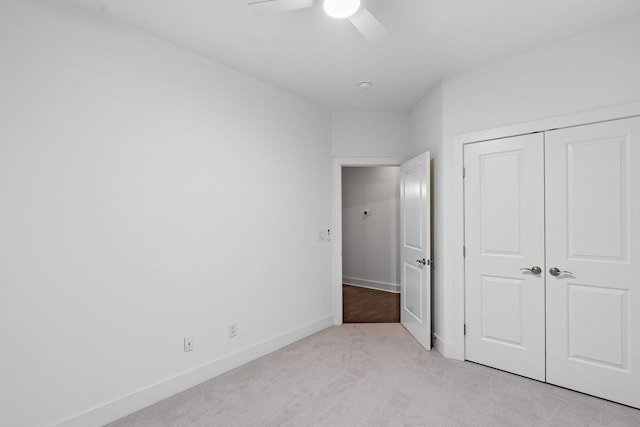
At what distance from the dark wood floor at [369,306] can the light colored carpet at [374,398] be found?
1.20 meters

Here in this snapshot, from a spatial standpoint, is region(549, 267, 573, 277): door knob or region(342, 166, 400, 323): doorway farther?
region(342, 166, 400, 323): doorway

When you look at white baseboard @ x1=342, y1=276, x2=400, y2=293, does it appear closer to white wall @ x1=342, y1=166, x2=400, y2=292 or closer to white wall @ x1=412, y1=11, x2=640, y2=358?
white wall @ x1=342, y1=166, x2=400, y2=292

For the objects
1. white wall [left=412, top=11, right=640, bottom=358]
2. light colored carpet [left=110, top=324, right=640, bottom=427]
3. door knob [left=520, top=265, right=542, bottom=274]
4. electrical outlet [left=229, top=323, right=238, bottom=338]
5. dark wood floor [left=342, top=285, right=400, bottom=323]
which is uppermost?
white wall [left=412, top=11, right=640, bottom=358]

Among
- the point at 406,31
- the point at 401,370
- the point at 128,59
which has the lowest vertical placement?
the point at 401,370

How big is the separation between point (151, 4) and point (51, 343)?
213 centimetres

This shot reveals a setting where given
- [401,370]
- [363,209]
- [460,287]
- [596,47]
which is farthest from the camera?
[363,209]

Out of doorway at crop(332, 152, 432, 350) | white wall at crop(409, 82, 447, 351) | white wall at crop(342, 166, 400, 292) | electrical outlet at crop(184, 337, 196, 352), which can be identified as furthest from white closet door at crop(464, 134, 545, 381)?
white wall at crop(342, 166, 400, 292)

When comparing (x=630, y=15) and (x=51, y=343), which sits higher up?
(x=630, y=15)

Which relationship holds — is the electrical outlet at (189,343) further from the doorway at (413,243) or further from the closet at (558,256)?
the closet at (558,256)

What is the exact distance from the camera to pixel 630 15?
7.32 ft

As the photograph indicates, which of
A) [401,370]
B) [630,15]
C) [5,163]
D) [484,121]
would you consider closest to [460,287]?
[401,370]

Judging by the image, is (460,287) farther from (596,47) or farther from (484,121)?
(596,47)

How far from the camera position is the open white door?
3.37 meters

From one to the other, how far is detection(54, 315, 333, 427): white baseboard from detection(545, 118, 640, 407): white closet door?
7.86ft
